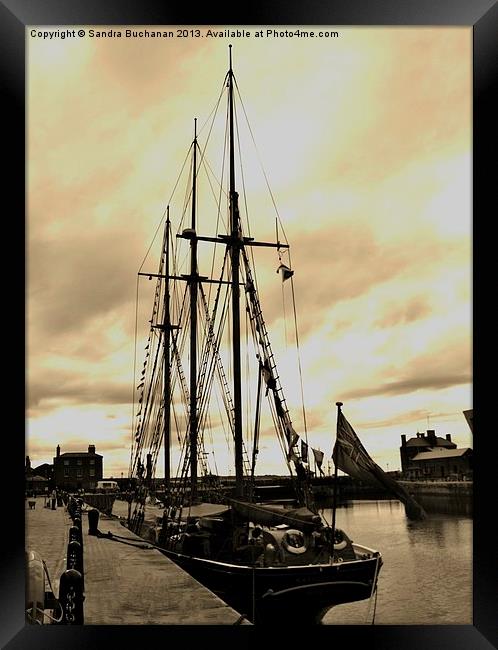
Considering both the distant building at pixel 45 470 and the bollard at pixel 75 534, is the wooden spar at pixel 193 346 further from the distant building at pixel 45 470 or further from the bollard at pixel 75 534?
the bollard at pixel 75 534

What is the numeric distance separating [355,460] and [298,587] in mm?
1808

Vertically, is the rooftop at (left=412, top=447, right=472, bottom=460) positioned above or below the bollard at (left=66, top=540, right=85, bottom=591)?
above

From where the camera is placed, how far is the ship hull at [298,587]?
7.69 metres

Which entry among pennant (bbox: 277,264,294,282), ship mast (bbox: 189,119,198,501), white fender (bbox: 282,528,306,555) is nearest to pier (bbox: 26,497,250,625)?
white fender (bbox: 282,528,306,555)

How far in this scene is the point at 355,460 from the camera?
7262 mm

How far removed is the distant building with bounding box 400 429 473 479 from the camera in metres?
6.61

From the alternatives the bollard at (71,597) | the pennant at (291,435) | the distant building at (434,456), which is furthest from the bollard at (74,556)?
the distant building at (434,456)

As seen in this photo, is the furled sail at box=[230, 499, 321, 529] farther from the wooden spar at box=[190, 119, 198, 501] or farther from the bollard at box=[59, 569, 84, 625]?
the wooden spar at box=[190, 119, 198, 501]

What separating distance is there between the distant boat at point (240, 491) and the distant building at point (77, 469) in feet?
2.37

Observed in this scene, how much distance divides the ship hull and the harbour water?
0.61 feet

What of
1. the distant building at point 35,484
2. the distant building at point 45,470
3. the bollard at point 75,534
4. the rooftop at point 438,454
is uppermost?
the rooftop at point 438,454

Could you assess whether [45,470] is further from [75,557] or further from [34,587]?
[34,587]
